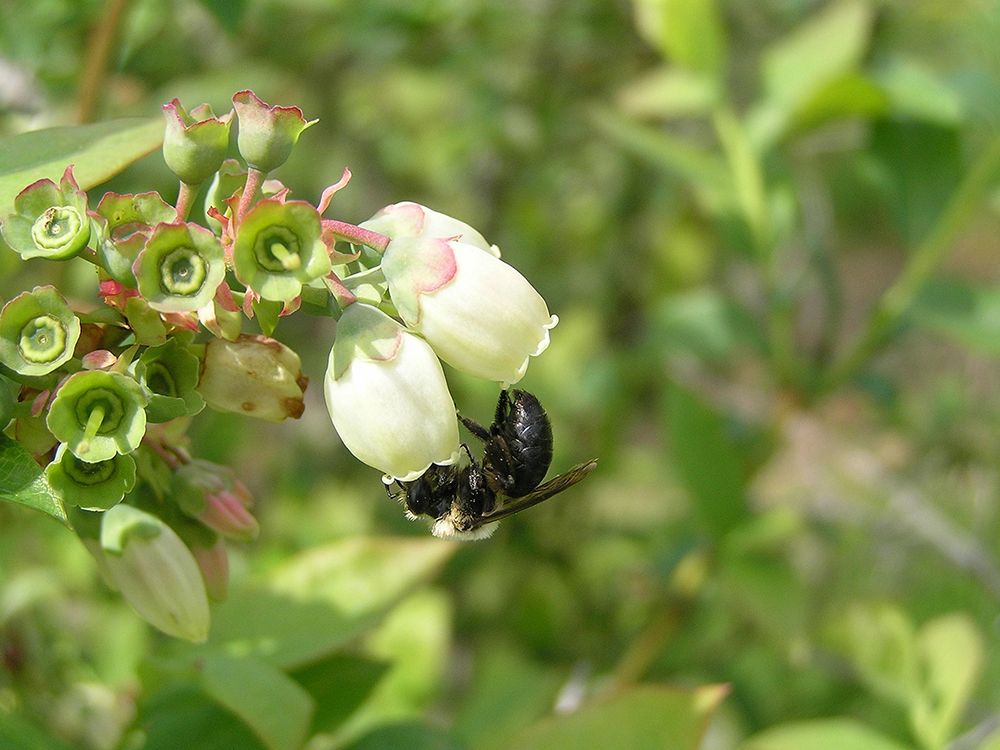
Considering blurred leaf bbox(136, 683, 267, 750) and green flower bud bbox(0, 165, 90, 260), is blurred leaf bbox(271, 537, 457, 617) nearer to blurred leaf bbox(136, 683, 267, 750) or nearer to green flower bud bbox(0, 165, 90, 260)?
blurred leaf bbox(136, 683, 267, 750)

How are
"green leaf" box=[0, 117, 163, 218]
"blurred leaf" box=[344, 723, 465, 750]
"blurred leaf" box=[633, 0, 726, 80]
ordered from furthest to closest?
"blurred leaf" box=[633, 0, 726, 80], "blurred leaf" box=[344, 723, 465, 750], "green leaf" box=[0, 117, 163, 218]

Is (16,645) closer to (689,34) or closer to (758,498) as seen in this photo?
(689,34)

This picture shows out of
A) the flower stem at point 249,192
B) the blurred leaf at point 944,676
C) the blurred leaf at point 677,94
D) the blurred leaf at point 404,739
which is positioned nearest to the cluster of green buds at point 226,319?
the flower stem at point 249,192

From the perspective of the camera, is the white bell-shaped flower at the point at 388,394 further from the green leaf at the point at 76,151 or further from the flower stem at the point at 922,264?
the flower stem at the point at 922,264

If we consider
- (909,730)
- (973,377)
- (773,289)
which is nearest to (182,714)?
(909,730)

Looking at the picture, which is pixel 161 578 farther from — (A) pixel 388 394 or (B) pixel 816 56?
(B) pixel 816 56

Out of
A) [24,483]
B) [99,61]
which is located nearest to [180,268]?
[24,483]

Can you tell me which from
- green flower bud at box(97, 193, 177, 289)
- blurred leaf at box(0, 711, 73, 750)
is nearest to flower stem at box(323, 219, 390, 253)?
green flower bud at box(97, 193, 177, 289)
